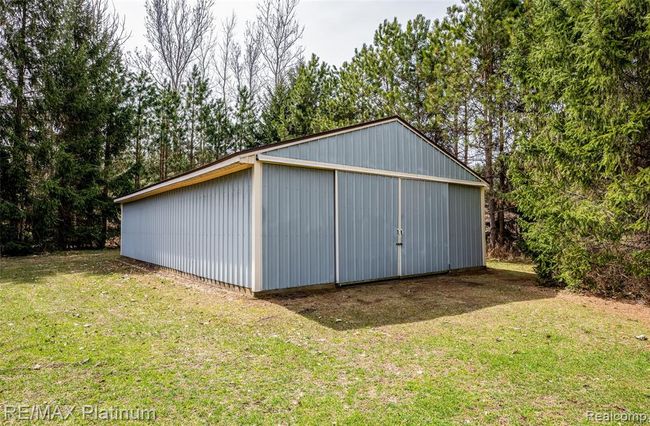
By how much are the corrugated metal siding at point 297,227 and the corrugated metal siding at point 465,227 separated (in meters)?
4.08

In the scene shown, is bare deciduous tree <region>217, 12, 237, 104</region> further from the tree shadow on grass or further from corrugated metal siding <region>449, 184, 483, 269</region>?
corrugated metal siding <region>449, 184, 483, 269</region>

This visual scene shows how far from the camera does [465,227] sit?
10.2 metres

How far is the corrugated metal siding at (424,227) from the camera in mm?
8828

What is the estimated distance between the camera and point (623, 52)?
5898 mm

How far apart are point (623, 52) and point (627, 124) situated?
4.00 ft

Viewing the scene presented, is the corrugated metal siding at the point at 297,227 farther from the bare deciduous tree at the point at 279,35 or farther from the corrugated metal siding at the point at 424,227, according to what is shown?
the bare deciduous tree at the point at 279,35

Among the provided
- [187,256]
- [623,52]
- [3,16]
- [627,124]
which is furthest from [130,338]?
[3,16]

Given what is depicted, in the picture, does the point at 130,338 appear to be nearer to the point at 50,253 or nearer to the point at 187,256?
the point at 187,256

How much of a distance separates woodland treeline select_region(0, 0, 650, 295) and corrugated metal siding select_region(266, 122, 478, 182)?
6.10 ft

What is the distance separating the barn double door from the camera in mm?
7758

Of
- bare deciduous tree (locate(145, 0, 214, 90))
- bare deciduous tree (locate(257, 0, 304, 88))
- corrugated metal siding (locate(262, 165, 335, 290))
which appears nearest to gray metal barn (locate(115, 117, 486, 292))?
corrugated metal siding (locate(262, 165, 335, 290))

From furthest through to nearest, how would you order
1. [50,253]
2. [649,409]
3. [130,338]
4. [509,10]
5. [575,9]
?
[50,253], [509,10], [575,9], [130,338], [649,409]

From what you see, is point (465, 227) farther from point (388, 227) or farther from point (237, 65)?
point (237, 65)

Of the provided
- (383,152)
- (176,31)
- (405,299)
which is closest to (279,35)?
(176,31)
